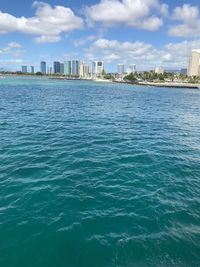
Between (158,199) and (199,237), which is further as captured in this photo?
(158,199)

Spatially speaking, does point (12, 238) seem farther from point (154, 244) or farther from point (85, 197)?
point (154, 244)

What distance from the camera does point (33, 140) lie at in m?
26.6

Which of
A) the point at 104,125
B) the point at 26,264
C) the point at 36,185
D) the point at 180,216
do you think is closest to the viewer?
the point at 26,264

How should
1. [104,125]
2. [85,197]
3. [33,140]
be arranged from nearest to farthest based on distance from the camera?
[85,197], [33,140], [104,125]

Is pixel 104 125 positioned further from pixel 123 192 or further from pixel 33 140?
pixel 123 192

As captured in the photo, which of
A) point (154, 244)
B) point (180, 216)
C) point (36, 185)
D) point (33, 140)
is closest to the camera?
point (154, 244)

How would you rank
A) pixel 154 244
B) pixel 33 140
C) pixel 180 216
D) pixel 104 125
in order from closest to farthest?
pixel 154 244
pixel 180 216
pixel 33 140
pixel 104 125

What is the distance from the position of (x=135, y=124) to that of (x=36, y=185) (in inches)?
966

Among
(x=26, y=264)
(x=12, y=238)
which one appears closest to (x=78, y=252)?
(x=26, y=264)

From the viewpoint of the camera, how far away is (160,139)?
29.5 metres

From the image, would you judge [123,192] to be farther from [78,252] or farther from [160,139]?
[160,139]


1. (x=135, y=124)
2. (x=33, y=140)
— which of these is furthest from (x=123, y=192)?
(x=135, y=124)

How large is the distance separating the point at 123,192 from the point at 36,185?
541cm

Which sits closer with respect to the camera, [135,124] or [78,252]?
[78,252]
